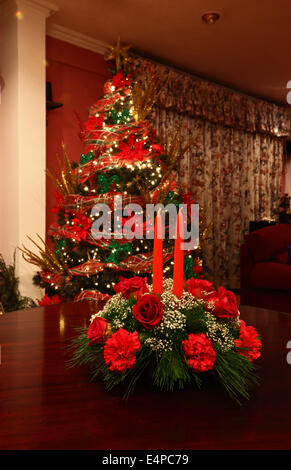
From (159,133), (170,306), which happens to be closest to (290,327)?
(170,306)

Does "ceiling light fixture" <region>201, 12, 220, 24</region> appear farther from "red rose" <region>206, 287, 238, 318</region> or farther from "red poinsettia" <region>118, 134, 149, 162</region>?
"red rose" <region>206, 287, 238, 318</region>

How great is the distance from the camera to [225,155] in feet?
18.0

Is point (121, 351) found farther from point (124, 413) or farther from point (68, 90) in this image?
point (68, 90)

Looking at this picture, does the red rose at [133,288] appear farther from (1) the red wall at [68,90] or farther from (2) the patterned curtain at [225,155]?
(2) the patterned curtain at [225,155]

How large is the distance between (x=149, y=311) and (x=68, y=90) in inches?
137

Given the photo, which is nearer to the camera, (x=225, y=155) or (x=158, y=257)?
(x=158, y=257)

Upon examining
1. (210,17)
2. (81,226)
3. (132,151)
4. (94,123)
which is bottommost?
(81,226)

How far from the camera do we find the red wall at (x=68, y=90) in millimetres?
3613

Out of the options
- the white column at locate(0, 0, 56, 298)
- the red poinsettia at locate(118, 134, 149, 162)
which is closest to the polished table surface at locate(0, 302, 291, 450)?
the red poinsettia at locate(118, 134, 149, 162)

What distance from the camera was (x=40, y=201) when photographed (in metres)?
3.28

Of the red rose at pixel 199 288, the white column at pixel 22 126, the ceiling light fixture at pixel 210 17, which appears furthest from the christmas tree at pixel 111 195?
the red rose at pixel 199 288

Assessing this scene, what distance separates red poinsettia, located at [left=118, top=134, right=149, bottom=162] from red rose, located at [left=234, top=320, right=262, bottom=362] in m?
1.86

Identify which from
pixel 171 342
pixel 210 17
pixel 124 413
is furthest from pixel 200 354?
pixel 210 17

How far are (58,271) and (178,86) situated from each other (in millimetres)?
2922
